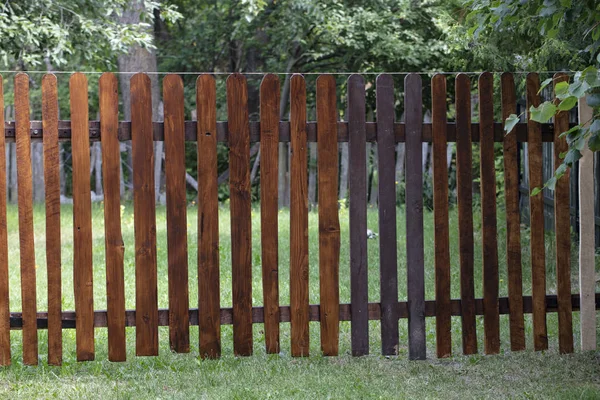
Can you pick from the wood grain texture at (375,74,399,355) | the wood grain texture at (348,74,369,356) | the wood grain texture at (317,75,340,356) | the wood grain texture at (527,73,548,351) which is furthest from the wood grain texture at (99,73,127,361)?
the wood grain texture at (527,73,548,351)

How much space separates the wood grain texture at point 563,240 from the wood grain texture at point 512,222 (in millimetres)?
266

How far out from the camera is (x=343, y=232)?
12.4 metres

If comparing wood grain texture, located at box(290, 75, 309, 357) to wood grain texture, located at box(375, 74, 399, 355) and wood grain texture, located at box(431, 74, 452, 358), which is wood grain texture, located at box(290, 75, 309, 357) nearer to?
wood grain texture, located at box(375, 74, 399, 355)

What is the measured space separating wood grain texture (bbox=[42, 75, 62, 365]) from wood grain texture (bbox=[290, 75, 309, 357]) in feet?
4.72

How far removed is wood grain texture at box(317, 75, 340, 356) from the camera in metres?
5.24

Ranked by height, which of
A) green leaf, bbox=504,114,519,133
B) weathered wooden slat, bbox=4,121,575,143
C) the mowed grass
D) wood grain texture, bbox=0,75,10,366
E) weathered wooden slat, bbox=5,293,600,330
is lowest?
the mowed grass

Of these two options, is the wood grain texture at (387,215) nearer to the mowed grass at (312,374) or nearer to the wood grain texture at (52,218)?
the mowed grass at (312,374)

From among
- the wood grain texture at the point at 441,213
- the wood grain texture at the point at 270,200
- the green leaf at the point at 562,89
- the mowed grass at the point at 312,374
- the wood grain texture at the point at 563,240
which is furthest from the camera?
the wood grain texture at the point at 563,240

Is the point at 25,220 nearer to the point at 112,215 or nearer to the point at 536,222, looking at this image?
the point at 112,215

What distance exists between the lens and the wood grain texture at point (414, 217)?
5.35 meters

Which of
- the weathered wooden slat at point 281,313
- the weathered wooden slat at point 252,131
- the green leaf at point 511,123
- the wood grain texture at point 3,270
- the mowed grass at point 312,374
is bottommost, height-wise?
the mowed grass at point 312,374

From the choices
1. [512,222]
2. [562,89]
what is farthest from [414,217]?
[562,89]

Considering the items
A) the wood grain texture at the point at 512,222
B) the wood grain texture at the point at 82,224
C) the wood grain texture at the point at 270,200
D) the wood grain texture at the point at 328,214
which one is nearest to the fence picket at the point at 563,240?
the wood grain texture at the point at 512,222

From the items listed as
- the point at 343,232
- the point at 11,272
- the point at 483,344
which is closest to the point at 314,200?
the point at 343,232
